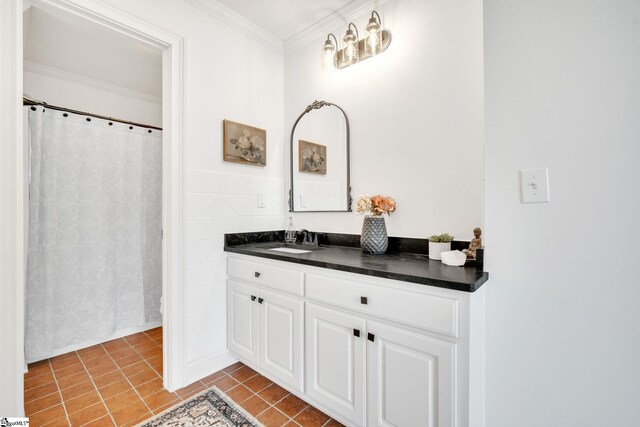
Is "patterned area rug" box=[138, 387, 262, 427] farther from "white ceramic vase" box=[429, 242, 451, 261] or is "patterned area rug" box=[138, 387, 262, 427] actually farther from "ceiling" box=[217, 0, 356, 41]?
"ceiling" box=[217, 0, 356, 41]

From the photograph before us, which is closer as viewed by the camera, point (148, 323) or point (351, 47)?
point (351, 47)

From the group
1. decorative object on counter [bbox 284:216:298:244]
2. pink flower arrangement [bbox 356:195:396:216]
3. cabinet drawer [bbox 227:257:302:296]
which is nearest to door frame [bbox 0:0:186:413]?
cabinet drawer [bbox 227:257:302:296]

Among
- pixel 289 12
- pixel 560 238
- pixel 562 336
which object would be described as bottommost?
pixel 562 336

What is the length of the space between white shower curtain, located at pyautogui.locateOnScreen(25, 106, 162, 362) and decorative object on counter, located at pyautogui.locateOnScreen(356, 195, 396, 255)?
2.07 m

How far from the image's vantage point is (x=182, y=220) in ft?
5.89

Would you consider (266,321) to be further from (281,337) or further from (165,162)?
(165,162)

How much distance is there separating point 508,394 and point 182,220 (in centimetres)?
185

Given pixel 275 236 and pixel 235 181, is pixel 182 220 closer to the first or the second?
pixel 235 181

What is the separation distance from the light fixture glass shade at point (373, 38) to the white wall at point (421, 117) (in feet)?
0.19

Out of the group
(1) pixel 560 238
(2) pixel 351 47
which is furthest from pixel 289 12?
(1) pixel 560 238

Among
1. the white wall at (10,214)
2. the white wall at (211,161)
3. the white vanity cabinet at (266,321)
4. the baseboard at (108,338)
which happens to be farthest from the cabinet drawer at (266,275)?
the baseboard at (108,338)

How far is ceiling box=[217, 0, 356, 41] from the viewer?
1.96 m

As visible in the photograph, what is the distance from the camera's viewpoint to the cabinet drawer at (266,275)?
1577 mm

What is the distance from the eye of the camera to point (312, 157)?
7.30 feet
